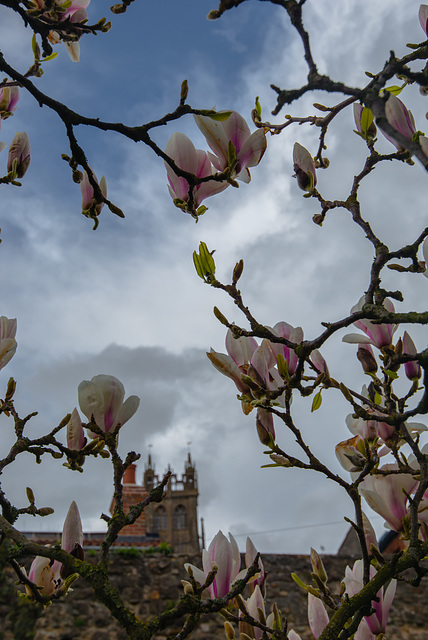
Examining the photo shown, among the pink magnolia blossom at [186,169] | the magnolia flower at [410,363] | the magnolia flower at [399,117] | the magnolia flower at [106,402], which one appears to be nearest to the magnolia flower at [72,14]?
the pink magnolia blossom at [186,169]

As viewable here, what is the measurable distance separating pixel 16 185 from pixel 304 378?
0.88 meters

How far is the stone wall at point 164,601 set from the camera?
4.61m

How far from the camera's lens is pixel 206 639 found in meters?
4.70

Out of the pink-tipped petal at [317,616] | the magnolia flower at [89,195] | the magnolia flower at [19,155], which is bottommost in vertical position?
the pink-tipped petal at [317,616]

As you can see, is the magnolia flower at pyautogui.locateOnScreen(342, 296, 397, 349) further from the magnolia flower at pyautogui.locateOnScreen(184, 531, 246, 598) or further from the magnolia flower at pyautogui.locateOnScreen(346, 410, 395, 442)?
the magnolia flower at pyautogui.locateOnScreen(184, 531, 246, 598)

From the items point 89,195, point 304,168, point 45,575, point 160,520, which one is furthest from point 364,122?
point 160,520

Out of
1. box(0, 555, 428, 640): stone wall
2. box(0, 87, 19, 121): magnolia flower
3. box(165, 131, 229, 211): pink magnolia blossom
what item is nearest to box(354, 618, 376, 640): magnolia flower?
box(165, 131, 229, 211): pink magnolia blossom

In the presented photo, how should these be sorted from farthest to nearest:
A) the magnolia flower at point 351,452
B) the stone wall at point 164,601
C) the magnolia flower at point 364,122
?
the stone wall at point 164,601 → the magnolia flower at point 364,122 → the magnolia flower at point 351,452

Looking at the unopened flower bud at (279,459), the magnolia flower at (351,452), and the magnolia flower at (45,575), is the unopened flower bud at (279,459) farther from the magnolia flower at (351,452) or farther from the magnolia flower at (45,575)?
the magnolia flower at (45,575)

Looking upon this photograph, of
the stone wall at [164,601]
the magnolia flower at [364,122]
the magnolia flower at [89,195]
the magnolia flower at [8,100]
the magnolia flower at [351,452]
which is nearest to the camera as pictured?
the magnolia flower at [351,452]

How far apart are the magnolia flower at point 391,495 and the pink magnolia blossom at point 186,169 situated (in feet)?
2.20

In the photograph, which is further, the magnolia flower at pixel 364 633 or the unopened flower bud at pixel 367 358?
the unopened flower bud at pixel 367 358

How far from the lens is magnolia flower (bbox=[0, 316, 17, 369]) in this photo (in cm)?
126

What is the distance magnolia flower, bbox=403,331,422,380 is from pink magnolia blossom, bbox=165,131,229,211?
52 centimetres
